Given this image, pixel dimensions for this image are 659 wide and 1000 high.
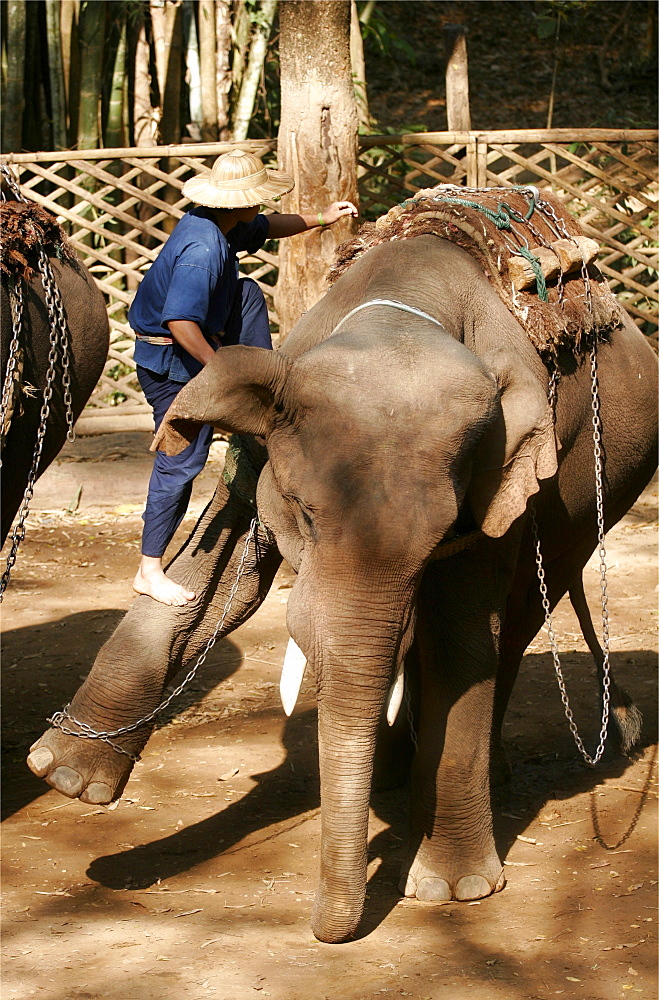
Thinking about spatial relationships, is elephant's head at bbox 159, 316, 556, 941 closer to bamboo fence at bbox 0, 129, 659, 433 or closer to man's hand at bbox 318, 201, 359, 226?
man's hand at bbox 318, 201, 359, 226

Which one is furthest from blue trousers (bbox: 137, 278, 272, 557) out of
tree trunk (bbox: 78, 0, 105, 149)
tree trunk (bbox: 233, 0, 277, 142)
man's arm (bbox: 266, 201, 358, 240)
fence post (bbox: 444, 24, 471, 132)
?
tree trunk (bbox: 233, 0, 277, 142)

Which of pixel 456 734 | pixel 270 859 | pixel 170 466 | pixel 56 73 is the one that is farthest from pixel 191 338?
pixel 56 73

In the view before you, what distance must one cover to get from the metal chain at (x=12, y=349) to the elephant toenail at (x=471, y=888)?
78.9 inches

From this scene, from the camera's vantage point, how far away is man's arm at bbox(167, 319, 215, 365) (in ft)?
11.6

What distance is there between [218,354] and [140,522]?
5.28 meters

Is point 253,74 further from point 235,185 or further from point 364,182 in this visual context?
point 235,185

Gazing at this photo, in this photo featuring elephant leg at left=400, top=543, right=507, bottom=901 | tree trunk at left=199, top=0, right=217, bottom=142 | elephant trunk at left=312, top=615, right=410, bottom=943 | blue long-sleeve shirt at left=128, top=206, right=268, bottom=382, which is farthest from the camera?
tree trunk at left=199, top=0, right=217, bottom=142

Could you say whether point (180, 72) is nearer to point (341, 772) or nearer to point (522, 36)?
point (341, 772)

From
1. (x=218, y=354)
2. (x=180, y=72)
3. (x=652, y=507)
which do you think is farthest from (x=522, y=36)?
(x=218, y=354)

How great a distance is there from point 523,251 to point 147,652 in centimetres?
163

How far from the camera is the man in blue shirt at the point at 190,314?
3.59 meters

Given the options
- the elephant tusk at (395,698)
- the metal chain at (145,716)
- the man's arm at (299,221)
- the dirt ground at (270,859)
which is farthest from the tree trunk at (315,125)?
the elephant tusk at (395,698)

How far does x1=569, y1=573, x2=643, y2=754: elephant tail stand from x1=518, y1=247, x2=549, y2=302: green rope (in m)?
1.47

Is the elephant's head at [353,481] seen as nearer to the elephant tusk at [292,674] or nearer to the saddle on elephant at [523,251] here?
the elephant tusk at [292,674]
